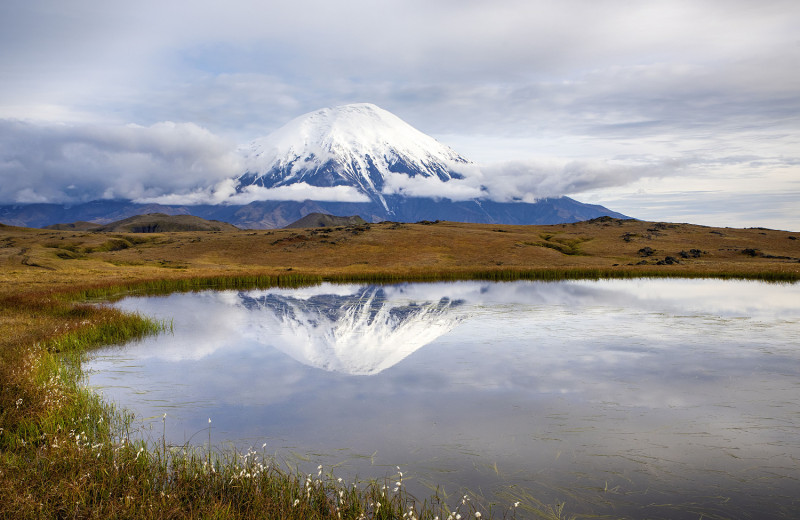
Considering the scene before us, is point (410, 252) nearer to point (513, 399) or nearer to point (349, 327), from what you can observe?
point (349, 327)

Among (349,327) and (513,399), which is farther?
(349,327)

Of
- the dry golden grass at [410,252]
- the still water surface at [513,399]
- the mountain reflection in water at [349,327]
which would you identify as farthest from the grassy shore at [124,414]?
the mountain reflection in water at [349,327]

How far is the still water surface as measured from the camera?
11.0 metres

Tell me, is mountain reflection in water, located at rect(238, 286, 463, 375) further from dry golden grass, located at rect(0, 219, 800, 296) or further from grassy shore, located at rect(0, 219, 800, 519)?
dry golden grass, located at rect(0, 219, 800, 296)

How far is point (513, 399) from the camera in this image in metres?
16.5

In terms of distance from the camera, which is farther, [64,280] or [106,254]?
[106,254]

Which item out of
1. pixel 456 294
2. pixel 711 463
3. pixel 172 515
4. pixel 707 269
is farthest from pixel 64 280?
pixel 707 269

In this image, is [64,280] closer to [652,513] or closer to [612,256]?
[652,513]

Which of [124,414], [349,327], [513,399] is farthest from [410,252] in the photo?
[124,414]

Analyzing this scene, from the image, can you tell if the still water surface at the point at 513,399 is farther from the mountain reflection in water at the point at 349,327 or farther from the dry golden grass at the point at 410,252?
the dry golden grass at the point at 410,252

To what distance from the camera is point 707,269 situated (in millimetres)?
67250

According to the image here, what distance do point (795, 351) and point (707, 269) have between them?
163 ft

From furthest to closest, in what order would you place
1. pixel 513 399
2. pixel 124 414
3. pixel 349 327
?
pixel 349 327, pixel 513 399, pixel 124 414

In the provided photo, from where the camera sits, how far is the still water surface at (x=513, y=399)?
10984 mm
